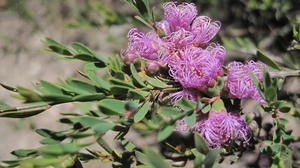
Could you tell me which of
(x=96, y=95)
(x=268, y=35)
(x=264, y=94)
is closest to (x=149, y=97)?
(x=96, y=95)

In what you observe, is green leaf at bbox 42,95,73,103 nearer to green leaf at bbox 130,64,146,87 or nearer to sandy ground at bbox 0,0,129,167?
green leaf at bbox 130,64,146,87

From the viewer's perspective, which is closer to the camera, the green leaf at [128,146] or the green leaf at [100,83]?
the green leaf at [100,83]

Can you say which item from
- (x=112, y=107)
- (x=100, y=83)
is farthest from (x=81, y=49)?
(x=112, y=107)

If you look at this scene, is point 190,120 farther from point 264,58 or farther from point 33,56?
point 33,56

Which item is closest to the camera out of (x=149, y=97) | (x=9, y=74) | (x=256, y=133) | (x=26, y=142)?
(x=149, y=97)

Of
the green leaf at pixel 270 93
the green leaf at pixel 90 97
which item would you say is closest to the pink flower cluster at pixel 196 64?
the green leaf at pixel 270 93

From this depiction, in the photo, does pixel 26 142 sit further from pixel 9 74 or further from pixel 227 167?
pixel 227 167

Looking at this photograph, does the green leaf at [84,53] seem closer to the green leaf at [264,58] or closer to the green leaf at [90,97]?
the green leaf at [90,97]
